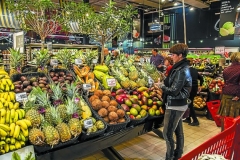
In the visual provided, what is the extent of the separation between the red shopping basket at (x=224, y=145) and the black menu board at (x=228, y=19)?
7549mm

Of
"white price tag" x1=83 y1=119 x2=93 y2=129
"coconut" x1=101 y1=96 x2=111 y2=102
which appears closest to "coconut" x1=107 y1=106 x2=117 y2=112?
"coconut" x1=101 y1=96 x2=111 y2=102

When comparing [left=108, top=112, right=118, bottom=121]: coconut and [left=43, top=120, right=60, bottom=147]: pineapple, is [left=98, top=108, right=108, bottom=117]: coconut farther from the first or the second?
[left=43, top=120, right=60, bottom=147]: pineapple

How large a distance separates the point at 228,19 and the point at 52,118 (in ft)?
27.1

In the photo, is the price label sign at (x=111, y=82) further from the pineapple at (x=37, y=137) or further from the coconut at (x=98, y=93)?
the pineapple at (x=37, y=137)

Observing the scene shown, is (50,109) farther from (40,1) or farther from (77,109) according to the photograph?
(40,1)

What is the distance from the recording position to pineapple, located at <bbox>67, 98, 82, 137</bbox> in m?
1.92

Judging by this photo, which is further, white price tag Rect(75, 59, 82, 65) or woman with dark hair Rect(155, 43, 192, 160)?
white price tag Rect(75, 59, 82, 65)

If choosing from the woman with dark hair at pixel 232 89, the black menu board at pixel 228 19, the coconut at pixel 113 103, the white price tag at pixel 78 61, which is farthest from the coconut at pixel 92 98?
the black menu board at pixel 228 19

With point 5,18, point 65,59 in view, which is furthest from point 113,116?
point 5,18

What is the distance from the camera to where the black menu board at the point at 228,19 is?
7902mm

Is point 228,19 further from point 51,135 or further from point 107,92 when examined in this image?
point 51,135

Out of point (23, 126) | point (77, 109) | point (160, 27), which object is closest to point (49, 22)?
point (77, 109)

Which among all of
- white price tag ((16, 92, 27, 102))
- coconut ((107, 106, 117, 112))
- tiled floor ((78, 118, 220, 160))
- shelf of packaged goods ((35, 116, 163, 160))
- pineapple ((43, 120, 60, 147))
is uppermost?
white price tag ((16, 92, 27, 102))

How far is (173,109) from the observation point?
8.46ft
